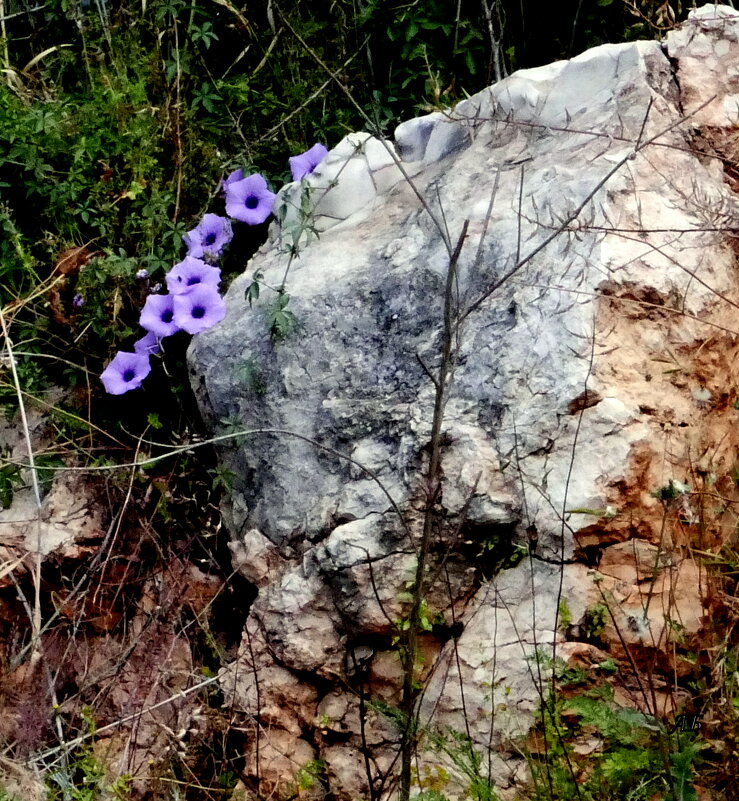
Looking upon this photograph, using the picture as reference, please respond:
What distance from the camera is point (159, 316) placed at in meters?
2.88

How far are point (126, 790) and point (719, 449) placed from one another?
161 cm

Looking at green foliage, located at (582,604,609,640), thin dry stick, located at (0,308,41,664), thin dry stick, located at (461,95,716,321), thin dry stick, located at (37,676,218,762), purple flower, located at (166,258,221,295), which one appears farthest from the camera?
purple flower, located at (166,258,221,295)

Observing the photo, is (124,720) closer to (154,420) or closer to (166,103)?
(154,420)

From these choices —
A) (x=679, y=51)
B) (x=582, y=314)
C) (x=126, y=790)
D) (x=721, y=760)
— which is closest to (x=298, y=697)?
(x=126, y=790)

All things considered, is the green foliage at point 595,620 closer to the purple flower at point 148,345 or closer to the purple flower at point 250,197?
the purple flower at point 148,345

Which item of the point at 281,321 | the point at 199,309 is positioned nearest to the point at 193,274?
the point at 199,309

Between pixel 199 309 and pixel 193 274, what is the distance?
0.16 metres

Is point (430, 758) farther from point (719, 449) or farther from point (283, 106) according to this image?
point (283, 106)

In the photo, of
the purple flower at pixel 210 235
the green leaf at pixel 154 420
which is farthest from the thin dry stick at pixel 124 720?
the purple flower at pixel 210 235

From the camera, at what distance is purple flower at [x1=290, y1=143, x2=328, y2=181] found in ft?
10.3

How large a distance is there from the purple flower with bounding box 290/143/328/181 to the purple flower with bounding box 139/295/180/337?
2.02ft

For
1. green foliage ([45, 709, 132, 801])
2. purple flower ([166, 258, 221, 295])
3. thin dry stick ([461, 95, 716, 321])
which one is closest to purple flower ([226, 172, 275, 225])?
purple flower ([166, 258, 221, 295])

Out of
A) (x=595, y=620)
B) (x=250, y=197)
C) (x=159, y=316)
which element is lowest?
(x=595, y=620)

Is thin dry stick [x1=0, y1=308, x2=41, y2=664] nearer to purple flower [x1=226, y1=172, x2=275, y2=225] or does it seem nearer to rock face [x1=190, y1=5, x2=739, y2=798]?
rock face [x1=190, y1=5, x2=739, y2=798]
